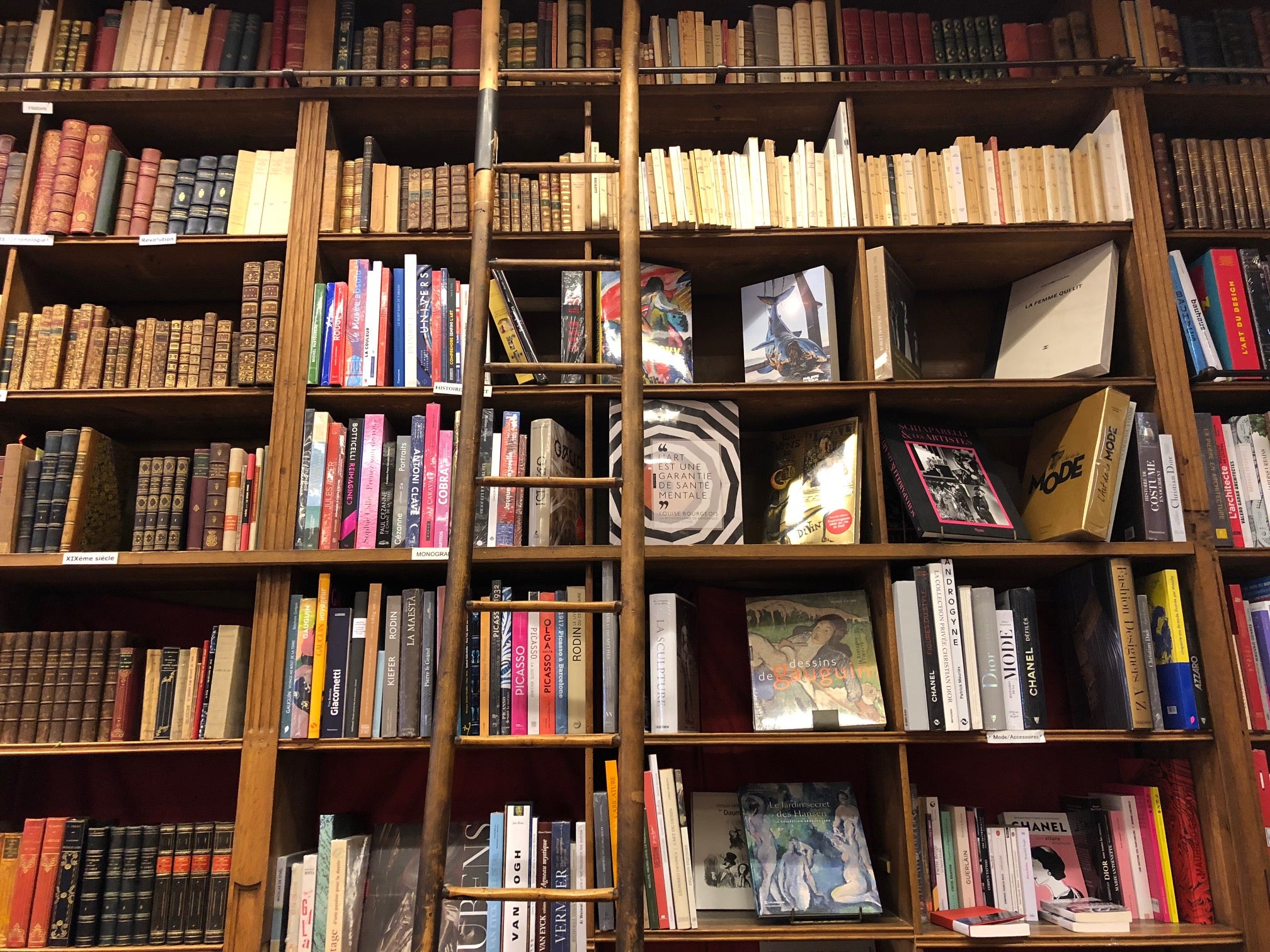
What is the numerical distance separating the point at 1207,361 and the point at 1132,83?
0.75m

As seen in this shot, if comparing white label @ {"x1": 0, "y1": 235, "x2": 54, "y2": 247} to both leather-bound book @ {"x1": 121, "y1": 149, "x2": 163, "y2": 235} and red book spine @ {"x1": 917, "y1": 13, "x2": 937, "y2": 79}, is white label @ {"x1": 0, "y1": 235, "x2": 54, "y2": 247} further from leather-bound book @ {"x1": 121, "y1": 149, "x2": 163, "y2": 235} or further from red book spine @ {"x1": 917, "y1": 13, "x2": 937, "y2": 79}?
red book spine @ {"x1": 917, "y1": 13, "x2": 937, "y2": 79}

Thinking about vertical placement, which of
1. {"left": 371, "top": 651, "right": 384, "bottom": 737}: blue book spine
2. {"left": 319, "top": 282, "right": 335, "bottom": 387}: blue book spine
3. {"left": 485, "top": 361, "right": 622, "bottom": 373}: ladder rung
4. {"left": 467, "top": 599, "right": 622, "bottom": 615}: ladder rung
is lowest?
{"left": 371, "top": 651, "right": 384, "bottom": 737}: blue book spine

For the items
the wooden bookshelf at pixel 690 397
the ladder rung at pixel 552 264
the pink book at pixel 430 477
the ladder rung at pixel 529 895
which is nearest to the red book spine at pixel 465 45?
the wooden bookshelf at pixel 690 397

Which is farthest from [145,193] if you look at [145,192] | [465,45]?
[465,45]

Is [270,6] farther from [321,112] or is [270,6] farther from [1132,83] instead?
[1132,83]

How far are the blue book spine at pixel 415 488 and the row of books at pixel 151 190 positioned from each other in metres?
0.64

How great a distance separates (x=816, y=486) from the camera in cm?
222

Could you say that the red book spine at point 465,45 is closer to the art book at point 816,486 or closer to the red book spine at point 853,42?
the red book spine at point 853,42

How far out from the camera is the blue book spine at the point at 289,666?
6.48 ft

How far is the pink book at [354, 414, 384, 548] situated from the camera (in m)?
2.07

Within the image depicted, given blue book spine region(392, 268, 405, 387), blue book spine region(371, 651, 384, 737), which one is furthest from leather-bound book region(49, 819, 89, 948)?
blue book spine region(392, 268, 405, 387)

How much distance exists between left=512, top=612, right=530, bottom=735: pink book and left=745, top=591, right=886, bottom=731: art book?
20.4 inches

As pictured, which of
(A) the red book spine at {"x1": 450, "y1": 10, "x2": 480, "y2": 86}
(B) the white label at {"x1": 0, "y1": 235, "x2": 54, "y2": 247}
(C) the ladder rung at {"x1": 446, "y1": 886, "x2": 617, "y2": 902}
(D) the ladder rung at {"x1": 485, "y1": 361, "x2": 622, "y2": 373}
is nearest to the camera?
(C) the ladder rung at {"x1": 446, "y1": 886, "x2": 617, "y2": 902}

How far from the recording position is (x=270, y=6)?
2729 mm
